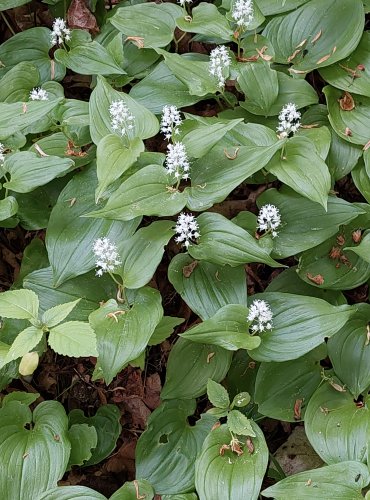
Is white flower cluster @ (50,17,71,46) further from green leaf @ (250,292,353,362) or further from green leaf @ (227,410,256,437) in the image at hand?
green leaf @ (227,410,256,437)

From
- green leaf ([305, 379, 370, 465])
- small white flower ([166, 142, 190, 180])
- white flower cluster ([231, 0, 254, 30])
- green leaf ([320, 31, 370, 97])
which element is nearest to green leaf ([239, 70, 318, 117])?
green leaf ([320, 31, 370, 97])

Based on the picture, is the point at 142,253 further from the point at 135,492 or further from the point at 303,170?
the point at 135,492

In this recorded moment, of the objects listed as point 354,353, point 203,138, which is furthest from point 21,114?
point 354,353

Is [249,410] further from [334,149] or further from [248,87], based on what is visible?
[248,87]

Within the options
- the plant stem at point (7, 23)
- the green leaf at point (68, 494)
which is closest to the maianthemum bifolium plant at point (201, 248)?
the green leaf at point (68, 494)

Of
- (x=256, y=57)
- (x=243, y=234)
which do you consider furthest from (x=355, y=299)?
(x=256, y=57)

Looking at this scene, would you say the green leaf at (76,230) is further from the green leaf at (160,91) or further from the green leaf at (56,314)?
the green leaf at (160,91)

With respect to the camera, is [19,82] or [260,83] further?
[19,82]
